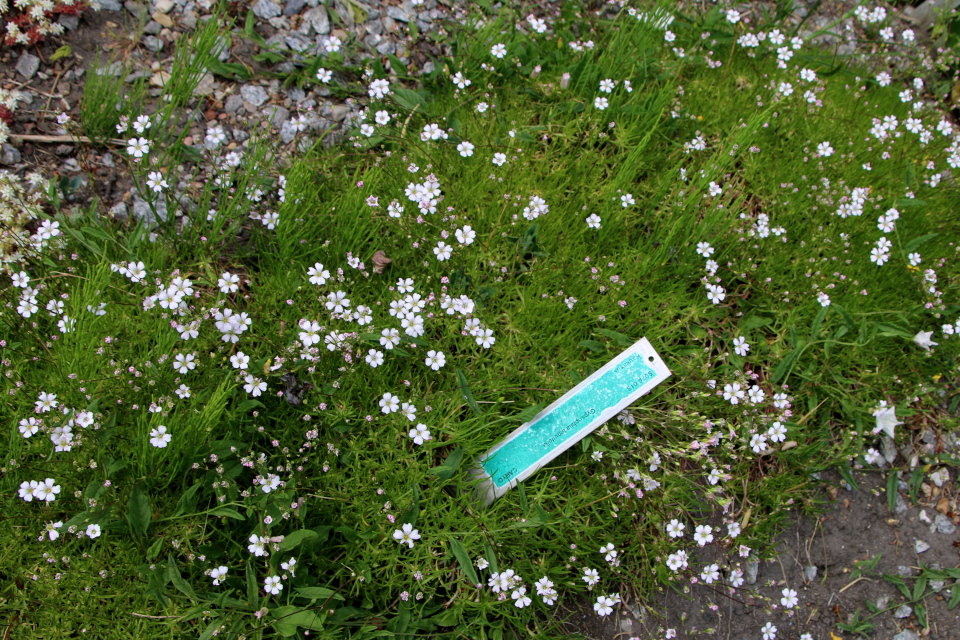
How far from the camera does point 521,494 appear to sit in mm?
2791

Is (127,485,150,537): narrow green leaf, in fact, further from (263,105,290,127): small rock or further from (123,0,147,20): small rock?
(123,0,147,20): small rock

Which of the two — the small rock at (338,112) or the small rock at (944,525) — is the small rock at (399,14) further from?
the small rock at (944,525)

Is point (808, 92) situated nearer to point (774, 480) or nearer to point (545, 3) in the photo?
point (545, 3)

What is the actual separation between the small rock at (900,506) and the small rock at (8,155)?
5.53 m

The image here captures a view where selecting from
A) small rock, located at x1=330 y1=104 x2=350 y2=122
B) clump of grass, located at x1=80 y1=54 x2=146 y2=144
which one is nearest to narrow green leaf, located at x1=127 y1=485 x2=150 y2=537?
clump of grass, located at x1=80 y1=54 x2=146 y2=144

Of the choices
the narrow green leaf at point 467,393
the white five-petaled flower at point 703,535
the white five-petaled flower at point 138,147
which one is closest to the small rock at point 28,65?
the white five-petaled flower at point 138,147

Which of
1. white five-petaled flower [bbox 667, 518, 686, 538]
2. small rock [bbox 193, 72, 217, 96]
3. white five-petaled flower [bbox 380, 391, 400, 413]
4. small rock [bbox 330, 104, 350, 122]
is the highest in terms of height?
small rock [bbox 193, 72, 217, 96]

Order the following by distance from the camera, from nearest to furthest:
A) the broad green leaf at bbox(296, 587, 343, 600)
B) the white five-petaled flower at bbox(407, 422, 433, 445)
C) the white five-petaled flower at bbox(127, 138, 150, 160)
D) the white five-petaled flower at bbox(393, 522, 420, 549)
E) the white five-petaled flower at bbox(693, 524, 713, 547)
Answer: the broad green leaf at bbox(296, 587, 343, 600), the white five-petaled flower at bbox(393, 522, 420, 549), the white five-petaled flower at bbox(407, 422, 433, 445), the white five-petaled flower at bbox(693, 524, 713, 547), the white five-petaled flower at bbox(127, 138, 150, 160)

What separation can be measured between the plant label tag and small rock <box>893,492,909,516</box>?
1.81 m

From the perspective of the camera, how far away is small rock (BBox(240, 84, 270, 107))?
3.89 meters

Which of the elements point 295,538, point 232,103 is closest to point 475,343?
point 295,538

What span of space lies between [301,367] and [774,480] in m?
2.62

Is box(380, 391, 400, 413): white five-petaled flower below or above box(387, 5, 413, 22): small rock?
below

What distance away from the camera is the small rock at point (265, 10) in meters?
4.07
